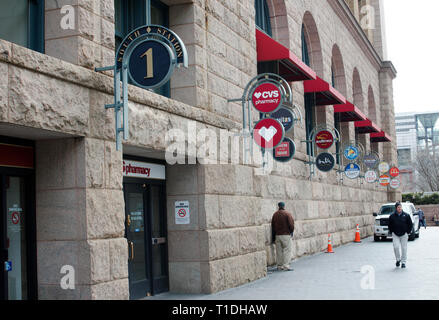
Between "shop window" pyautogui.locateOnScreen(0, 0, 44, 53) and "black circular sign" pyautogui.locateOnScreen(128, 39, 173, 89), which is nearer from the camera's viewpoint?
"shop window" pyautogui.locateOnScreen(0, 0, 44, 53)

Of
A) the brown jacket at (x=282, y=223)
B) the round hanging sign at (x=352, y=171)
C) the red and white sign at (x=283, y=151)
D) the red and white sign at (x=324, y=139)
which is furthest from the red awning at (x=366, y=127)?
the brown jacket at (x=282, y=223)

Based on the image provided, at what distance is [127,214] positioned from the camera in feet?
34.8

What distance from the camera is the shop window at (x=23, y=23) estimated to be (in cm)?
784

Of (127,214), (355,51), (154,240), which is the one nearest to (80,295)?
(127,214)

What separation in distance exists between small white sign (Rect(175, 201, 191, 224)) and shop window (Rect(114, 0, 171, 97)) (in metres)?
2.17

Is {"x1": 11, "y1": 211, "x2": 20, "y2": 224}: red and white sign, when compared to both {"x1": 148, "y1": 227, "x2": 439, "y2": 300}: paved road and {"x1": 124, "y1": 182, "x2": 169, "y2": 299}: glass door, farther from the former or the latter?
{"x1": 148, "y1": 227, "x2": 439, "y2": 300}: paved road

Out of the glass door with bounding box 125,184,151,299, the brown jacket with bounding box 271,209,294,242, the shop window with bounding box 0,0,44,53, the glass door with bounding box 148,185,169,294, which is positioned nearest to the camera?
the shop window with bounding box 0,0,44,53

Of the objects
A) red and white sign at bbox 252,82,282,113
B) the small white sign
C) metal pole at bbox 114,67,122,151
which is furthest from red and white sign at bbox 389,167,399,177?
metal pole at bbox 114,67,122,151

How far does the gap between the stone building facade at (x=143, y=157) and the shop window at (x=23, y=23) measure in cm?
16

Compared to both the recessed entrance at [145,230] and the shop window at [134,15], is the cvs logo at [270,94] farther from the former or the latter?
the recessed entrance at [145,230]

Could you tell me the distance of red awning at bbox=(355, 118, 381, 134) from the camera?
95.5ft

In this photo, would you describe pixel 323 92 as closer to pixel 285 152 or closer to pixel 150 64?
pixel 285 152

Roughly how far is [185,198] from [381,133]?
978 inches
